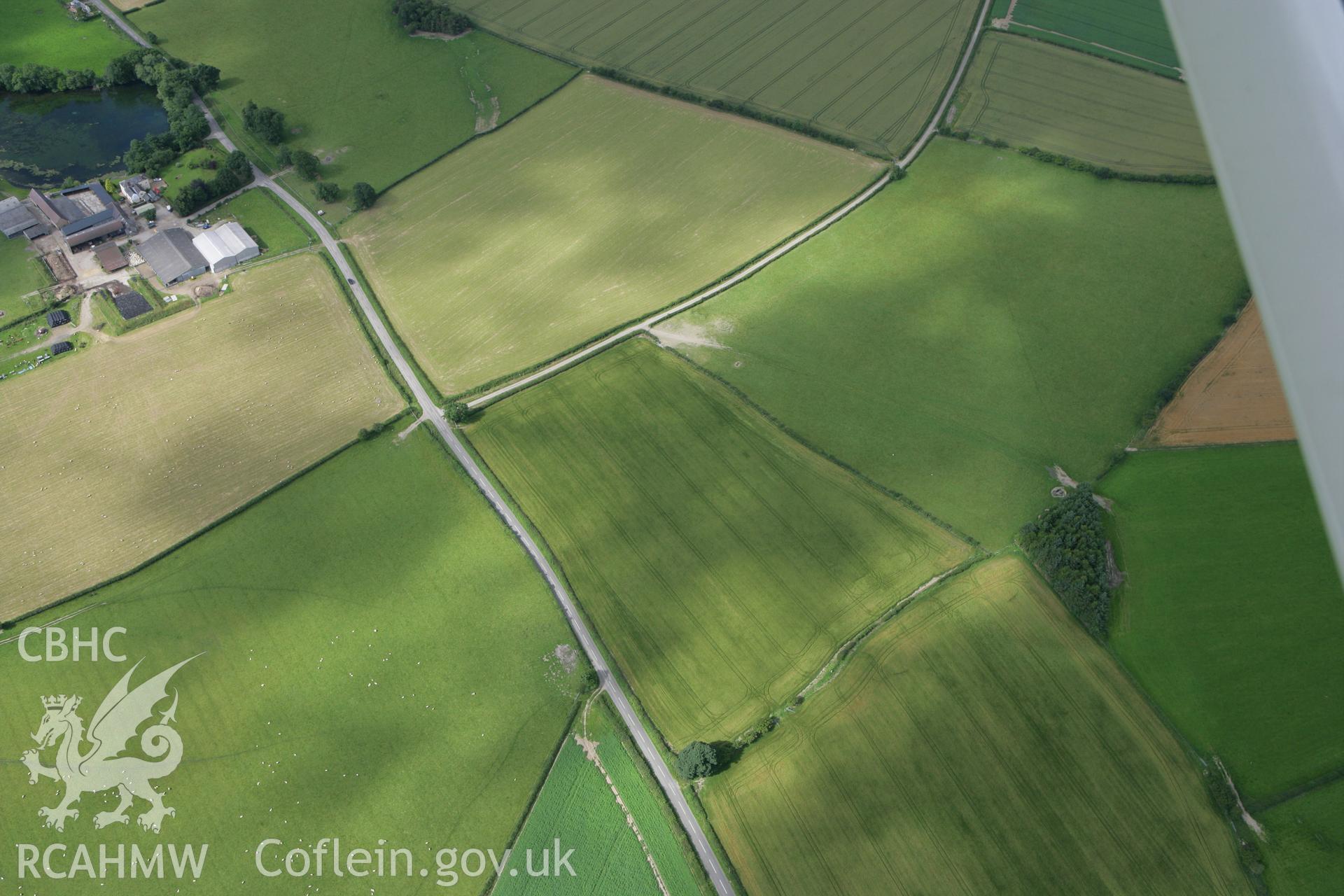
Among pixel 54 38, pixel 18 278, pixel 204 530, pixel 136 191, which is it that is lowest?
pixel 204 530

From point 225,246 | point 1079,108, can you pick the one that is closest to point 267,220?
point 225,246

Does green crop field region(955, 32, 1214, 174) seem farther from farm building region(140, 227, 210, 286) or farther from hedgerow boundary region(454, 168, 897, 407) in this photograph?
farm building region(140, 227, 210, 286)

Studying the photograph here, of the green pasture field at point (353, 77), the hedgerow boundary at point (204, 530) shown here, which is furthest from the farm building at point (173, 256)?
the hedgerow boundary at point (204, 530)

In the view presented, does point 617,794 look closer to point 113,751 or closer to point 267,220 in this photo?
point 113,751

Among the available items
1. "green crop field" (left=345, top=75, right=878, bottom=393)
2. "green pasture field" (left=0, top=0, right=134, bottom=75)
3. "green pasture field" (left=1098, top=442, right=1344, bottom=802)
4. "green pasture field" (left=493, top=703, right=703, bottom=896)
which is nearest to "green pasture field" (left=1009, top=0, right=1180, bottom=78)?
"green crop field" (left=345, top=75, right=878, bottom=393)

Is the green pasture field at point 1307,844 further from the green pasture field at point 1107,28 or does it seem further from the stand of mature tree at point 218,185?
the stand of mature tree at point 218,185

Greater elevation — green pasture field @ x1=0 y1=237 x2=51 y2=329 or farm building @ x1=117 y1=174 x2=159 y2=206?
farm building @ x1=117 y1=174 x2=159 y2=206

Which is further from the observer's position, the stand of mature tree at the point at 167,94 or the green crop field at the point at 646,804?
the stand of mature tree at the point at 167,94
